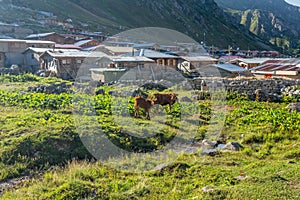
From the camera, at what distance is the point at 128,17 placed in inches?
6299

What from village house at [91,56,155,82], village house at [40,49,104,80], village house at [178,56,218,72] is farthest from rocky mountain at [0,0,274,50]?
village house at [91,56,155,82]

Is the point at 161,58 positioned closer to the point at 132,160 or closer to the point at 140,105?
the point at 140,105

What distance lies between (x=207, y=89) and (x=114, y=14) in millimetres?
138882

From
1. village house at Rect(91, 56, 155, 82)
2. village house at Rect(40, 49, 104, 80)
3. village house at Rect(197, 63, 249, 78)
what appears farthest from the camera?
village house at Rect(197, 63, 249, 78)

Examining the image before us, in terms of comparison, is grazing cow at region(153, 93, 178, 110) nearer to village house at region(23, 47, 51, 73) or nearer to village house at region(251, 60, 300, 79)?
village house at region(23, 47, 51, 73)

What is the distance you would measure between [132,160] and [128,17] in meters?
155

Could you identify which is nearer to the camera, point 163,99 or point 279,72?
point 163,99

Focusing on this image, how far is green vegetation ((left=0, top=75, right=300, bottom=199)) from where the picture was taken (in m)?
9.40

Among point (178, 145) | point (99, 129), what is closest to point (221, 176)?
point (178, 145)

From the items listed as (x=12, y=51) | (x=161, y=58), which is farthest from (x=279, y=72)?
(x=12, y=51)

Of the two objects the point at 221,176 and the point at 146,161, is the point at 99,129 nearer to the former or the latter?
the point at 146,161

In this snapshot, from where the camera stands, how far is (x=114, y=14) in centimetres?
15875

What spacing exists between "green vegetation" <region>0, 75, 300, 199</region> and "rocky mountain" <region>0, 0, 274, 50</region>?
76.0 m

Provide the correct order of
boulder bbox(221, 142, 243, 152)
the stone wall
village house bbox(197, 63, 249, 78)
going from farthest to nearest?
village house bbox(197, 63, 249, 78)
the stone wall
boulder bbox(221, 142, 243, 152)
